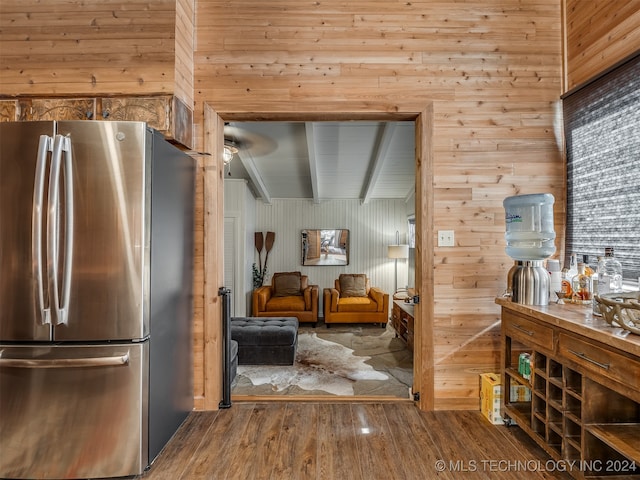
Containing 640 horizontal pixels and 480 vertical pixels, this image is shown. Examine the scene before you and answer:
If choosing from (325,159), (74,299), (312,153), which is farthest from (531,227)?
(325,159)

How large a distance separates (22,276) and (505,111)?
3.15 metres

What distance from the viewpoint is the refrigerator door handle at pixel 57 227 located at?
1692 mm

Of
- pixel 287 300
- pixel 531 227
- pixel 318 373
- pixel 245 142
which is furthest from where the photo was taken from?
pixel 287 300

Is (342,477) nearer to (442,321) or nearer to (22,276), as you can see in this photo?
(442,321)

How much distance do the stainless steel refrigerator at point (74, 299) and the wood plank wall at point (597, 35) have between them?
280 cm

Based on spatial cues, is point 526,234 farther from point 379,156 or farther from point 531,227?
point 379,156

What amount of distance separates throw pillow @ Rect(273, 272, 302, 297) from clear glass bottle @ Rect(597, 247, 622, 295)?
4891mm

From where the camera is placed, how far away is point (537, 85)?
255cm

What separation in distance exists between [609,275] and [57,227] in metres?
2.96

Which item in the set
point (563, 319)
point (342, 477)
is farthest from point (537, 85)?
point (342, 477)

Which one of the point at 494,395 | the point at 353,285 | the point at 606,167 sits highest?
the point at 606,167

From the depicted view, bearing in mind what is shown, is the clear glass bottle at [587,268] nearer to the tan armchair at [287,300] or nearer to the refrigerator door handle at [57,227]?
the refrigerator door handle at [57,227]

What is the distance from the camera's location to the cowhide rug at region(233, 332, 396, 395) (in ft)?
11.0

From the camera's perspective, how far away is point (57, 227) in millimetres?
1707
